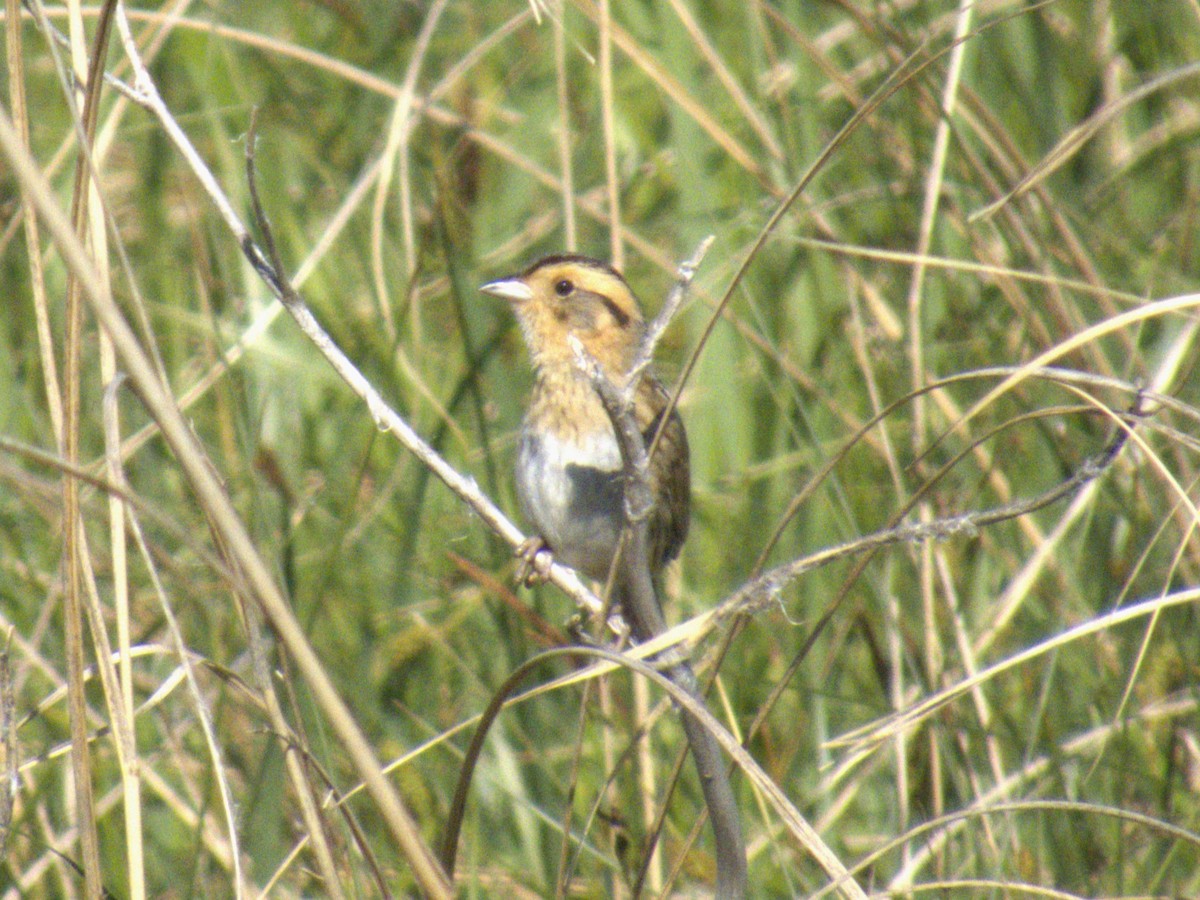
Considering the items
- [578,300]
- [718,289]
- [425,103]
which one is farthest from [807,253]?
[425,103]

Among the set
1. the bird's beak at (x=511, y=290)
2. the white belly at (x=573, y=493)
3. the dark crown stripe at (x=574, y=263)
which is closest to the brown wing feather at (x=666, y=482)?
the white belly at (x=573, y=493)

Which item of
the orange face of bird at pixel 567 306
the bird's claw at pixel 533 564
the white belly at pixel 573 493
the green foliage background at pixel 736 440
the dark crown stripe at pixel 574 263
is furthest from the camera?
the orange face of bird at pixel 567 306

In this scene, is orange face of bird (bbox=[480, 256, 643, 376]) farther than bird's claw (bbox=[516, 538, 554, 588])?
Yes

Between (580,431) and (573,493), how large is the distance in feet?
0.48

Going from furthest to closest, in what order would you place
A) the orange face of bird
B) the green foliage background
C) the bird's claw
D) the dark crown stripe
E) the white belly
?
the orange face of bird, the dark crown stripe, the white belly, the bird's claw, the green foliage background

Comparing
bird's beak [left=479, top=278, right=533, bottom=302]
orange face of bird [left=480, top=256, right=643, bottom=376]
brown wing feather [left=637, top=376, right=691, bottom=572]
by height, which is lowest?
brown wing feather [left=637, top=376, right=691, bottom=572]

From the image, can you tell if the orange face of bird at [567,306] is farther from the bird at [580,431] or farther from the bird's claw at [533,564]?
the bird's claw at [533,564]

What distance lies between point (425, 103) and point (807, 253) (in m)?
1.09

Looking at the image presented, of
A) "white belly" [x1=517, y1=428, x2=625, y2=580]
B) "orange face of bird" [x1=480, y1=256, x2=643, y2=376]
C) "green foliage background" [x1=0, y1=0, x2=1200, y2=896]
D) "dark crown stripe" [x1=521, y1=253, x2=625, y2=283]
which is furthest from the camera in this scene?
"orange face of bird" [x1=480, y1=256, x2=643, y2=376]

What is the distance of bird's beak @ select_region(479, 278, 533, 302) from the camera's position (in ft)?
12.3

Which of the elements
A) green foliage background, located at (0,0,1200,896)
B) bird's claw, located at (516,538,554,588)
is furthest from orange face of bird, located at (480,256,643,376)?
bird's claw, located at (516,538,554,588)

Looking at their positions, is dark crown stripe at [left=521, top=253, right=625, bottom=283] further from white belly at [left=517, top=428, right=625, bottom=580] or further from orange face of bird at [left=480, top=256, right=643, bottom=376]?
white belly at [left=517, top=428, right=625, bottom=580]

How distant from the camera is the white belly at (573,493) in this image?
3.52 metres

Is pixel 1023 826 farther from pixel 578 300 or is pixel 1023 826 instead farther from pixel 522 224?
pixel 522 224
